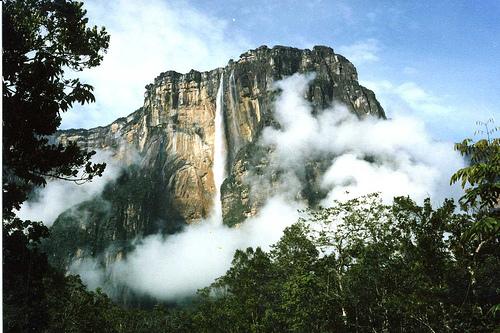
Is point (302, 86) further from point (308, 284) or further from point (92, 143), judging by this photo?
point (308, 284)

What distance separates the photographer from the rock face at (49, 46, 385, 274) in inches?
4257

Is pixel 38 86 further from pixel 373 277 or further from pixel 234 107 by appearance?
pixel 234 107

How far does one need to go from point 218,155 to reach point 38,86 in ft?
325

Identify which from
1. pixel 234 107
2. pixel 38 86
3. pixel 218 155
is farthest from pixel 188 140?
pixel 38 86

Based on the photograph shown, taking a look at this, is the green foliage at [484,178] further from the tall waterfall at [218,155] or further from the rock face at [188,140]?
the tall waterfall at [218,155]

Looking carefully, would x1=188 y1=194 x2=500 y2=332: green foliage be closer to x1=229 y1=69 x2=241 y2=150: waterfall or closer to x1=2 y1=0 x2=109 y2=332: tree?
x1=2 y1=0 x2=109 y2=332: tree

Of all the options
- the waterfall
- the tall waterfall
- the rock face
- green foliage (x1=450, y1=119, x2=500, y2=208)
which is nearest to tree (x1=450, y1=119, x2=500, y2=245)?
green foliage (x1=450, y1=119, x2=500, y2=208)

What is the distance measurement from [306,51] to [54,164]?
4384 inches

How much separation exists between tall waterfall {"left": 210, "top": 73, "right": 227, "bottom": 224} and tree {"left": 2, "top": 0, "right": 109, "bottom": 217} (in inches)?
3736

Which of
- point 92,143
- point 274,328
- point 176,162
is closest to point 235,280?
point 274,328

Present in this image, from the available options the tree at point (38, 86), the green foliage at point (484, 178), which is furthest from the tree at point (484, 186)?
the tree at point (38, 86)

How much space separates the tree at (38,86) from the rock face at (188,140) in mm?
86357

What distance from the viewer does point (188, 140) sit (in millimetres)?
112188

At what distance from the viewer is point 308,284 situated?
89.2ft
